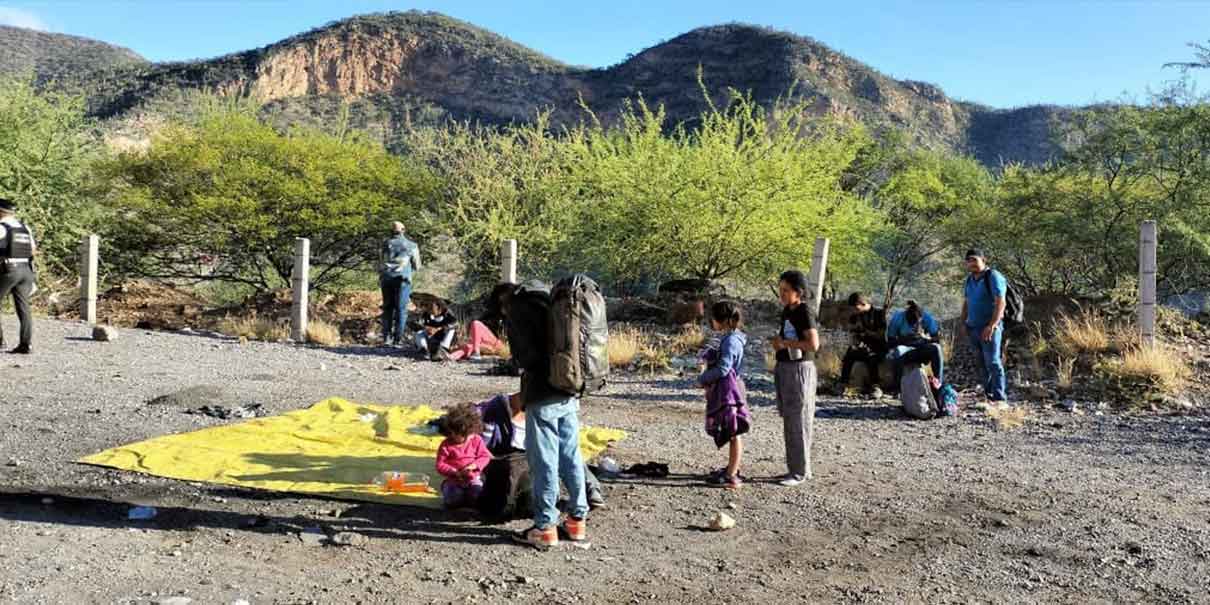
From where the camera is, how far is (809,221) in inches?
693

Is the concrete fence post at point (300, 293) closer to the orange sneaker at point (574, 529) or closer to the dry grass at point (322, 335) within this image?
the dry grass at point (322, 335)

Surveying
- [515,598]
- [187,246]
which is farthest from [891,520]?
[187,246]

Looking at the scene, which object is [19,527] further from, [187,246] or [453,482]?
[187,246]

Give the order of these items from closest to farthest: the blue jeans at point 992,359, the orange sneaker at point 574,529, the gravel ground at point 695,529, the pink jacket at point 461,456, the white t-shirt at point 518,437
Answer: the gravel ground at point 695,529
the orange sneaker at point 574,529
the pink jacket at point 461,456
the white t-shirt at point 518,437
the blue jeans at point 992,359

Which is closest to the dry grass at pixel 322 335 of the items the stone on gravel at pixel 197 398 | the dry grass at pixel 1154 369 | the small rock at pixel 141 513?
the stone on gravel at pixel 197 398

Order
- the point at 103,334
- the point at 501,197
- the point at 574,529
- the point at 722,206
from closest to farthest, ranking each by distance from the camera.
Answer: the point at 574,529 → the point at 103,334 → the point at 722,206 → the point at 501,197

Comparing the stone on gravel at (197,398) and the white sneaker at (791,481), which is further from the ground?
the stone on gravel at (197,398)

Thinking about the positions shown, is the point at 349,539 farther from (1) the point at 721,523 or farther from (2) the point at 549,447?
(1) the point at 721,523

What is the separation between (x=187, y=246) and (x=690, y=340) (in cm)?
1303

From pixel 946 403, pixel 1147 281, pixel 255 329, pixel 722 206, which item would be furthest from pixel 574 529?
pixel 722 206

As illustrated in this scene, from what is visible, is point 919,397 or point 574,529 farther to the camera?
point 919,397

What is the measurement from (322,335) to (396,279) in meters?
1.67

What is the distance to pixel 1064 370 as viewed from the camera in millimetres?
10914

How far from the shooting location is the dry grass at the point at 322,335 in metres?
14.9
